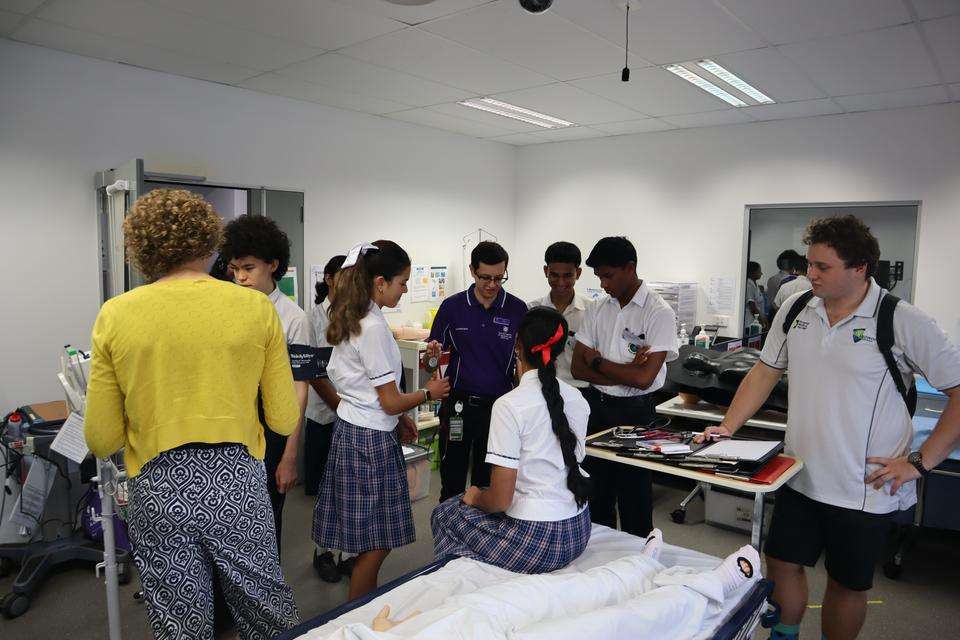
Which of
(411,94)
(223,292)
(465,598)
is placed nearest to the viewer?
(465,598)

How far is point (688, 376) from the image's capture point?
3645 mm

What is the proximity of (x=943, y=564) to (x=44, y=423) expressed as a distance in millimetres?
4728

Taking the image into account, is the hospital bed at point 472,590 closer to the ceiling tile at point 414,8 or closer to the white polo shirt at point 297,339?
the white polo shirt at point 297,339

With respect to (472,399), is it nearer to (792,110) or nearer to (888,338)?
(888,338)

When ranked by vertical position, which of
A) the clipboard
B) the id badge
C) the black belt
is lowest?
the id badge

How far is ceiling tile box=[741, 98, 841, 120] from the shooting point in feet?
15.6

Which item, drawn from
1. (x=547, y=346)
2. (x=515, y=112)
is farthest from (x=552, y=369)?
(x=515, y=112)

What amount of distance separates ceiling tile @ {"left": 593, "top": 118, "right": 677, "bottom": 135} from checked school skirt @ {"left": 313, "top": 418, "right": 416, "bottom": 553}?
4.28 meters

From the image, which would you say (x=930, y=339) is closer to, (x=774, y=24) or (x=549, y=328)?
(x=549, y=328)

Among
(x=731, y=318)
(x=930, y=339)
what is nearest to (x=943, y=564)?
(x=930, y=339)

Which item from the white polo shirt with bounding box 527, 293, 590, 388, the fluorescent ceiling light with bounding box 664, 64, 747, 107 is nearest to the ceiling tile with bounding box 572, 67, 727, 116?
the fluorescent ceiling light with bounding box 664, 64, 747, 107

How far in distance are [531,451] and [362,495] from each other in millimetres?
756

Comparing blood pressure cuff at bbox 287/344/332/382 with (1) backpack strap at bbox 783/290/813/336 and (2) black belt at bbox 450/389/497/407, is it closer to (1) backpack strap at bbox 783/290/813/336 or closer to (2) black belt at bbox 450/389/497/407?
(2) black belt at bbox 450/389/497/407

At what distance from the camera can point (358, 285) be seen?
2.24 meters
